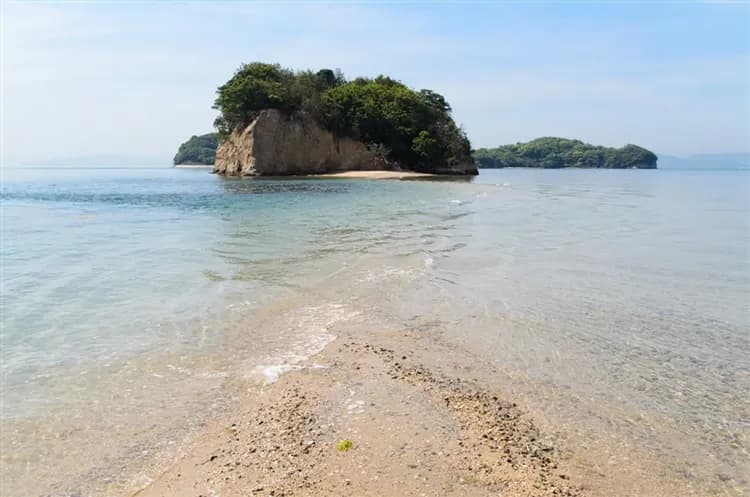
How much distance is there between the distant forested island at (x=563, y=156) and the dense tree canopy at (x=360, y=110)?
9556cm

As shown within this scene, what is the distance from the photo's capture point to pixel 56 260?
12156 mm

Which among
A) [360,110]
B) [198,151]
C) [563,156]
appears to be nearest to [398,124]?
[360,110]

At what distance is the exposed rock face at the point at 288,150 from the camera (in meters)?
62.0

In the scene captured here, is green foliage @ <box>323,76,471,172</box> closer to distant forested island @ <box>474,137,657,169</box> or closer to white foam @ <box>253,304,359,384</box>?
white foam @ <box>253,304,359,384</box>

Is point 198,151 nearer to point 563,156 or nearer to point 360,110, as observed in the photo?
point 563,156

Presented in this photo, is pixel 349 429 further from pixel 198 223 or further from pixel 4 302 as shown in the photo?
pixel 198 223

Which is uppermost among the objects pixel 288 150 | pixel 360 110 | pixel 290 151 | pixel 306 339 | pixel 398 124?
pixel 360 110

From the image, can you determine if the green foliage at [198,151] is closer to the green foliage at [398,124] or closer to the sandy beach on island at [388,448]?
the green foliage at [398,124]

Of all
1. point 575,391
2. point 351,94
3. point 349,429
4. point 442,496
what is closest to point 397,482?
point 442,496

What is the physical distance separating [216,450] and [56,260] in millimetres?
10009

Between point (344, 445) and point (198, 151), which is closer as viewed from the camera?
point (344, 445)

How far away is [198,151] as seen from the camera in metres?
180

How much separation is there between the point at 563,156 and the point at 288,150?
129m

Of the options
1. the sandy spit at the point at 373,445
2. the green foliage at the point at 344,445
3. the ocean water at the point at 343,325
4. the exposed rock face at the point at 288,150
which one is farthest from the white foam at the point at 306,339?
the exposed rock face at the point at 288,150
